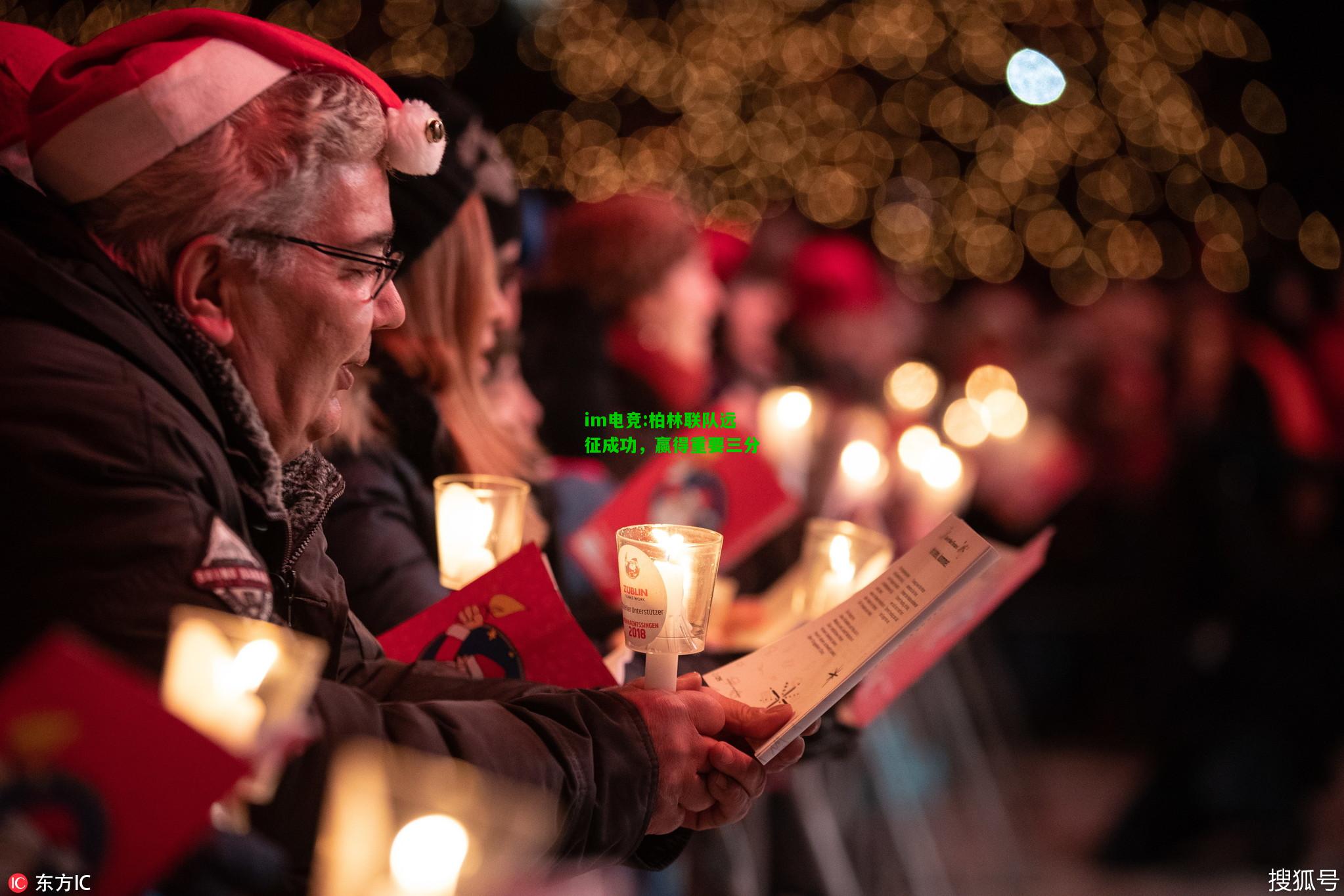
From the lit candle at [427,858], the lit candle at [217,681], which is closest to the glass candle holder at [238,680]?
the lit candle at [217,681]

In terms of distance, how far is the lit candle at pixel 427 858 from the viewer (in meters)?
0.92

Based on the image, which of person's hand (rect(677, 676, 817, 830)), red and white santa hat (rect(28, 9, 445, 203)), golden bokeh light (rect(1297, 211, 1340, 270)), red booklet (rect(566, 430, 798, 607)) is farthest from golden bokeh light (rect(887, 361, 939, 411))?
red and white santa hat (rect(28, 9, 445, 203))

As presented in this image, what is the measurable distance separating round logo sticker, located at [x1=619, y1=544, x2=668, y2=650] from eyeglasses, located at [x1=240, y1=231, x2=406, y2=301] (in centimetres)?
39

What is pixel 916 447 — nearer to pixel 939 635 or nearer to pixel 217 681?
pixel 939 635

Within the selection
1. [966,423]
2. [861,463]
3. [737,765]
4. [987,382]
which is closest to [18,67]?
[737,765]

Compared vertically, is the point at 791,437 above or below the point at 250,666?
below

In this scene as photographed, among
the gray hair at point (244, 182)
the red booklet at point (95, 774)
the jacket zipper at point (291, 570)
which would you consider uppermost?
the gray hair at point (244, 182)

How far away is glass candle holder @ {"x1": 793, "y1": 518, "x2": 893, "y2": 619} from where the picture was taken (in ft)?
6.00

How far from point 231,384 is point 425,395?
0.85 meters

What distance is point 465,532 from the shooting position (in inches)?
65.0

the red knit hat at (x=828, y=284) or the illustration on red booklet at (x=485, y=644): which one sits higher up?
the illustration on red booklet at (x=485, y=644)

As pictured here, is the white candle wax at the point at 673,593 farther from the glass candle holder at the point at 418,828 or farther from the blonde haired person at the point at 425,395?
the blonde haired person at the point at 425,395

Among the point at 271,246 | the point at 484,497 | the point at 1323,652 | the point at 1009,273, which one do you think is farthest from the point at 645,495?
the point at 1009,273

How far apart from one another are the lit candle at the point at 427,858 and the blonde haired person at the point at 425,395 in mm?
703
